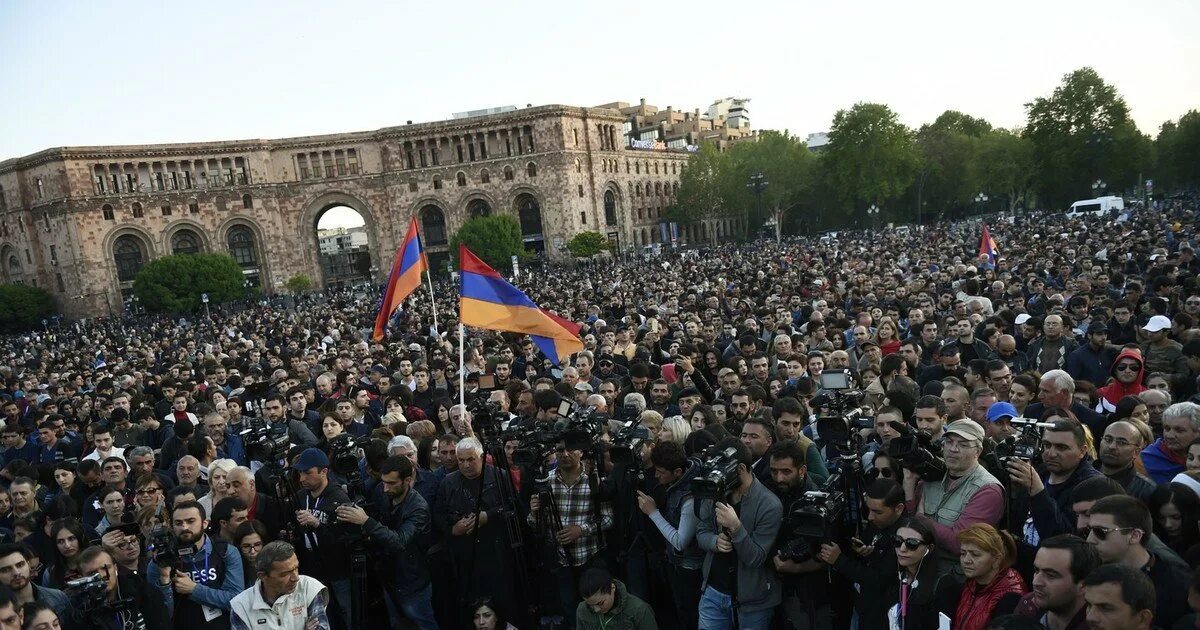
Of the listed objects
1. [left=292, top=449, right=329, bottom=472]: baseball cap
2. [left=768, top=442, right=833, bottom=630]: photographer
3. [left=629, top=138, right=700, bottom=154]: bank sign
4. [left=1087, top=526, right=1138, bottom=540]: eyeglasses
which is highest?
[left=629, top=138, right=700, bottom=154]: bank sign

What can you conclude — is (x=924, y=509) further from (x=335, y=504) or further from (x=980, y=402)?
(x=335, y=504)

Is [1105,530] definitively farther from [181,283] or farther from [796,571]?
[181,283]

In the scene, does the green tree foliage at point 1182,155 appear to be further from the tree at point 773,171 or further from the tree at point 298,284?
the tree at point 298,284

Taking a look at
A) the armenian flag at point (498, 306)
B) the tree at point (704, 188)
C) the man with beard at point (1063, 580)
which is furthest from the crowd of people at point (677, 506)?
the tree at point (704, 188)

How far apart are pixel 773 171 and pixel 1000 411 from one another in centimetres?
5841

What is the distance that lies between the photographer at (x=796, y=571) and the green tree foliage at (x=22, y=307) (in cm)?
6162

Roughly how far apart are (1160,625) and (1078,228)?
1167 inches

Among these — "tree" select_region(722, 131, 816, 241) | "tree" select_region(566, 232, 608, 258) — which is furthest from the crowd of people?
"tree" select_region(722, 131, 816, 241)

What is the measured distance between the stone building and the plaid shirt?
169 feet

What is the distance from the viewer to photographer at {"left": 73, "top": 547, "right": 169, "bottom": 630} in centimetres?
417

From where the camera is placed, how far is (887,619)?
3938mm

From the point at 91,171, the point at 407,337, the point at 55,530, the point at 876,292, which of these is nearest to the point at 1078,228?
the point at 876,292

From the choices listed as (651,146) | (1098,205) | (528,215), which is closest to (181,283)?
(528,215)

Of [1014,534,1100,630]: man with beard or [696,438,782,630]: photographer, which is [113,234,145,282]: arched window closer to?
[696,438,782,630]: photographer
